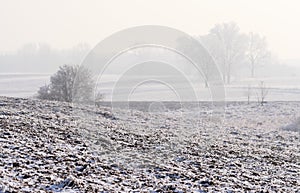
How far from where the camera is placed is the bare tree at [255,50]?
12938 centimetres

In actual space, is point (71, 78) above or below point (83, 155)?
above

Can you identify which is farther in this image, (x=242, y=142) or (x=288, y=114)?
(x=288, y=114)

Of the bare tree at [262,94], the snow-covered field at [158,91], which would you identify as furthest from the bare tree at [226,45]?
the bare tree at [262,94]

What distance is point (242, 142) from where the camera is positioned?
963 inches

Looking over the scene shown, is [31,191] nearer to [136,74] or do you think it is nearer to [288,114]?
[288,114]

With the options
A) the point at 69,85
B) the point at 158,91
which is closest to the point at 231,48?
the point at 158,91

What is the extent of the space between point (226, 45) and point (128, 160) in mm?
105928

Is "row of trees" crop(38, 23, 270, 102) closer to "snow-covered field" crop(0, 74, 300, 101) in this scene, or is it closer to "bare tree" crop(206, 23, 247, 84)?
"bare tree" crop(206, 23, 247, 84)

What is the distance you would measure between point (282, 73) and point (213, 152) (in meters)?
130

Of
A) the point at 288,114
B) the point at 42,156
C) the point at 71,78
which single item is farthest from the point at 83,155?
the point at 288,114

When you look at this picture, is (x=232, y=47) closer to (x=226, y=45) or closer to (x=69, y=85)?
(x=226, y=45)

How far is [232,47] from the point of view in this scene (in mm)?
118188

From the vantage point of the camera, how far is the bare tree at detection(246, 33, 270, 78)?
129 metres

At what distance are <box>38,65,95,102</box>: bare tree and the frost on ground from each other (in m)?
15.4
